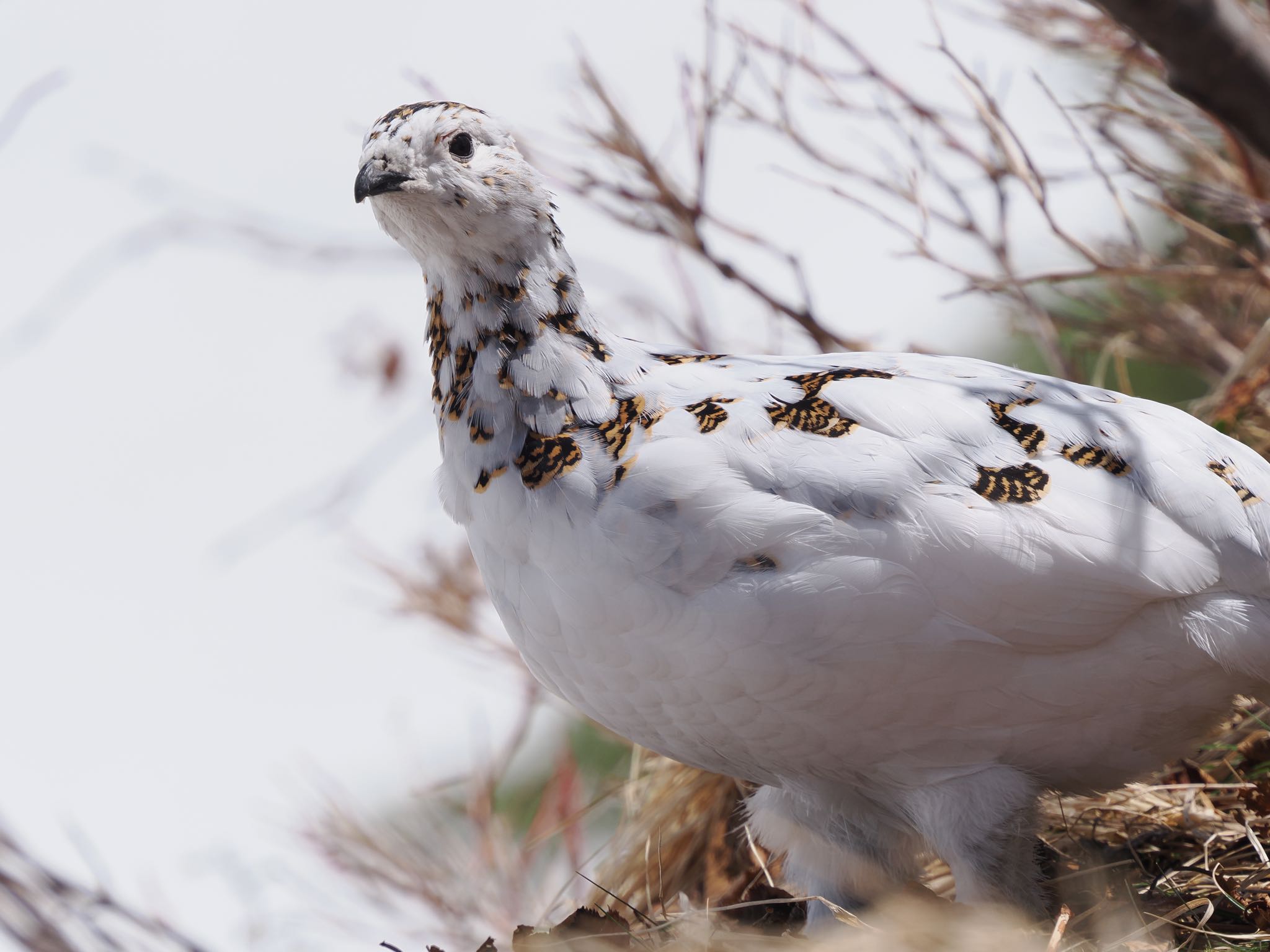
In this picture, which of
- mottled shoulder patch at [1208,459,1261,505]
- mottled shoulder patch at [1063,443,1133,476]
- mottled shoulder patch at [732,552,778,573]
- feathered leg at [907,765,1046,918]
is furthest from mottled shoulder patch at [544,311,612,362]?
mottled shoulder patch at [1208,459,1261,505]

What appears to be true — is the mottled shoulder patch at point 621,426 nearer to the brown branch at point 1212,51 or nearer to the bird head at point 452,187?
the bird head at point 452,187

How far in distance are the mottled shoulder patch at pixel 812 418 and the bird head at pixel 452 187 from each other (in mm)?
531

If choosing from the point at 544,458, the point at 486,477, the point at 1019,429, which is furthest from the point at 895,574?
the point at 486,477

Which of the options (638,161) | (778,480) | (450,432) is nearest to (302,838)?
(450,432)

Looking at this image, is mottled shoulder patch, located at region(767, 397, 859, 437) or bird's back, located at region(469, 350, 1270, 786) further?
mottled shoulder patch, located at region(767, 397, 859, 437)

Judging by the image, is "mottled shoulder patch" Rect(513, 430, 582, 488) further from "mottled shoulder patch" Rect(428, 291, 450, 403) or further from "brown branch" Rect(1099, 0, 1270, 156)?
"brown branch" Rect(1099, 0, 1270, 156)

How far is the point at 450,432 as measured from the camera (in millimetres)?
2066

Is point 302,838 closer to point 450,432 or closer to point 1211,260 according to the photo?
point 450,432

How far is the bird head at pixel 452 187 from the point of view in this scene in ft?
6.44

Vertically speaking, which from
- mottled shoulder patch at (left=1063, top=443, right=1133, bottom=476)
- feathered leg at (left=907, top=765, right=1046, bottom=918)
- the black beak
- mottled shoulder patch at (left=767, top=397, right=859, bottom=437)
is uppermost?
mottled shoulder patch at (left=1063, top=443, right=1133, bottom=476)

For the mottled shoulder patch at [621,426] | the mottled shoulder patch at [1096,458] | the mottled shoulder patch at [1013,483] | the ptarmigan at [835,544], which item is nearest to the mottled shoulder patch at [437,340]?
the ptarmigan at [835,544]

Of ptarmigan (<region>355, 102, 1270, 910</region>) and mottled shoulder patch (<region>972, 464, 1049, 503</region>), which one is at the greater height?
mottled shoulder patch (<region>972, 464, 1049, 503</region>)

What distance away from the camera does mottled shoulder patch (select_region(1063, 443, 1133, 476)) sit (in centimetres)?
186

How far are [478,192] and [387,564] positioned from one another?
1886 millimetres
